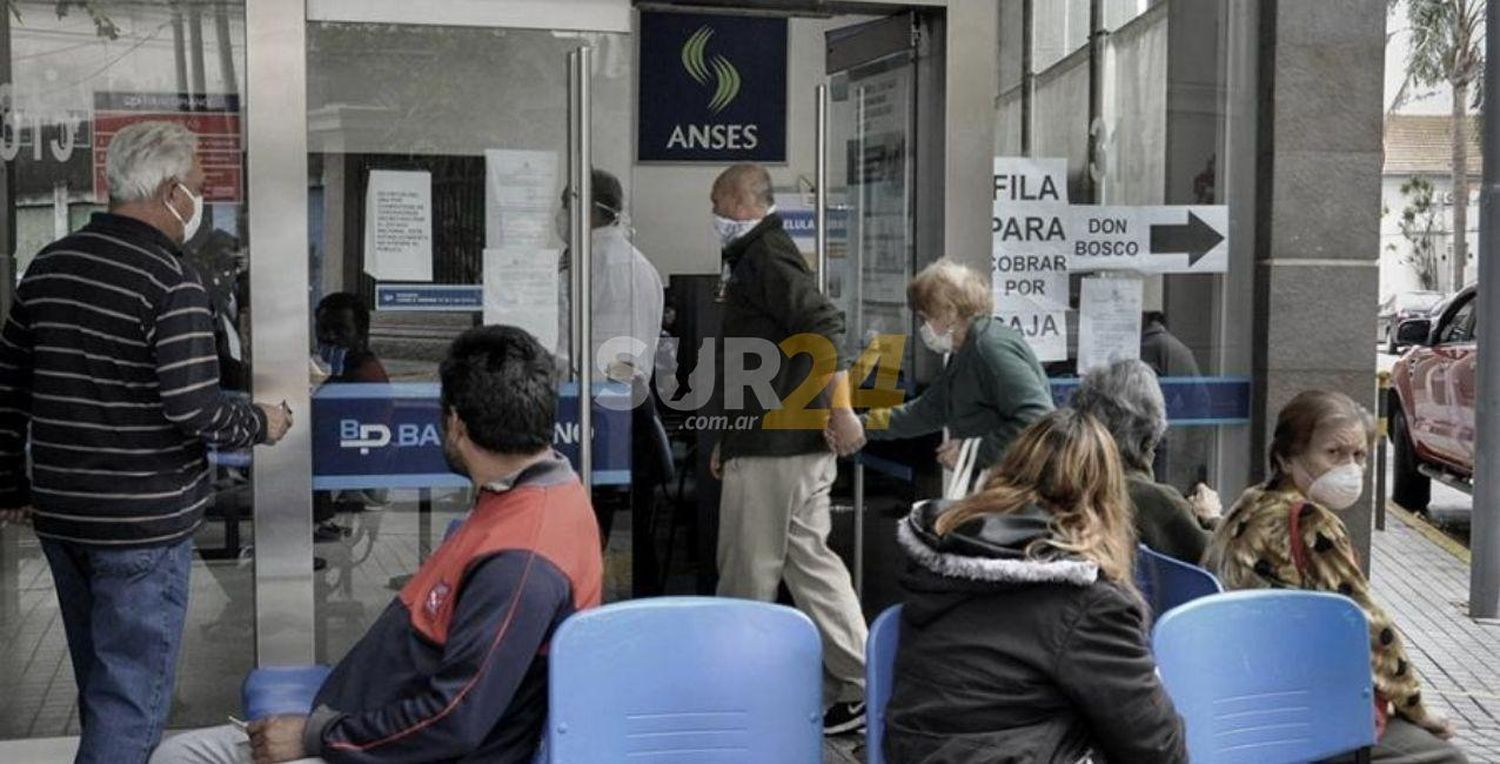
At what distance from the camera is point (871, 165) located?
6.54 metres

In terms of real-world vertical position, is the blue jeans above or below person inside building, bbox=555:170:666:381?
below

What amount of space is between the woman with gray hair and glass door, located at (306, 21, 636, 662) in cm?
168

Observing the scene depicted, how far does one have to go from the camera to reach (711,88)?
6.86 meters

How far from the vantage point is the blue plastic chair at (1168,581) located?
13.1 feet

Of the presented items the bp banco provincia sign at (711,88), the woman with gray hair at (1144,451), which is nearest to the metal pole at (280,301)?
the bp banco provincia sign at (711,88)

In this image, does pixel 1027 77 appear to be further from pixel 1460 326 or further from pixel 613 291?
pixel 1460 326

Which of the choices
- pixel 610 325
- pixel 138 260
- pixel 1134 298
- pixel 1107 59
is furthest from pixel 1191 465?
pixel 138 260

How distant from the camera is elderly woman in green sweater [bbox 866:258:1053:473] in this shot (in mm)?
5508

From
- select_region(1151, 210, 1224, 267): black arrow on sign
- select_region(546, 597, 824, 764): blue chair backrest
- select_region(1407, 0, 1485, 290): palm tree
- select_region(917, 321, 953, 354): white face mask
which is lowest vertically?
select_region(546, 597, 824, 764): blue chair backrest

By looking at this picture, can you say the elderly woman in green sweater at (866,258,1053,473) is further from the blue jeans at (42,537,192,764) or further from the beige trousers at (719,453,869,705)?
the blue jeans at (42,537,192,764)

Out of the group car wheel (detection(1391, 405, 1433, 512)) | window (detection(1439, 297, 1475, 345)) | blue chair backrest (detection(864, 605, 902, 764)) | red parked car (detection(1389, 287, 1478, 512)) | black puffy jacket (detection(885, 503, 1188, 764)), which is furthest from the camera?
car wheel (detection(1391, 405, 1433, 512))

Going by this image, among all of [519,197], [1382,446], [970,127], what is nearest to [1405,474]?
[1382,446]

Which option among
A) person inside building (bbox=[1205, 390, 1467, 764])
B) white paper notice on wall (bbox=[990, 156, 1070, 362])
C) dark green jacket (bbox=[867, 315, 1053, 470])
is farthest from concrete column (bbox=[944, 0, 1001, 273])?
person inside building (bbox=[1205, 390, 1467, 764])

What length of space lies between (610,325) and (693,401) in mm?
1139
